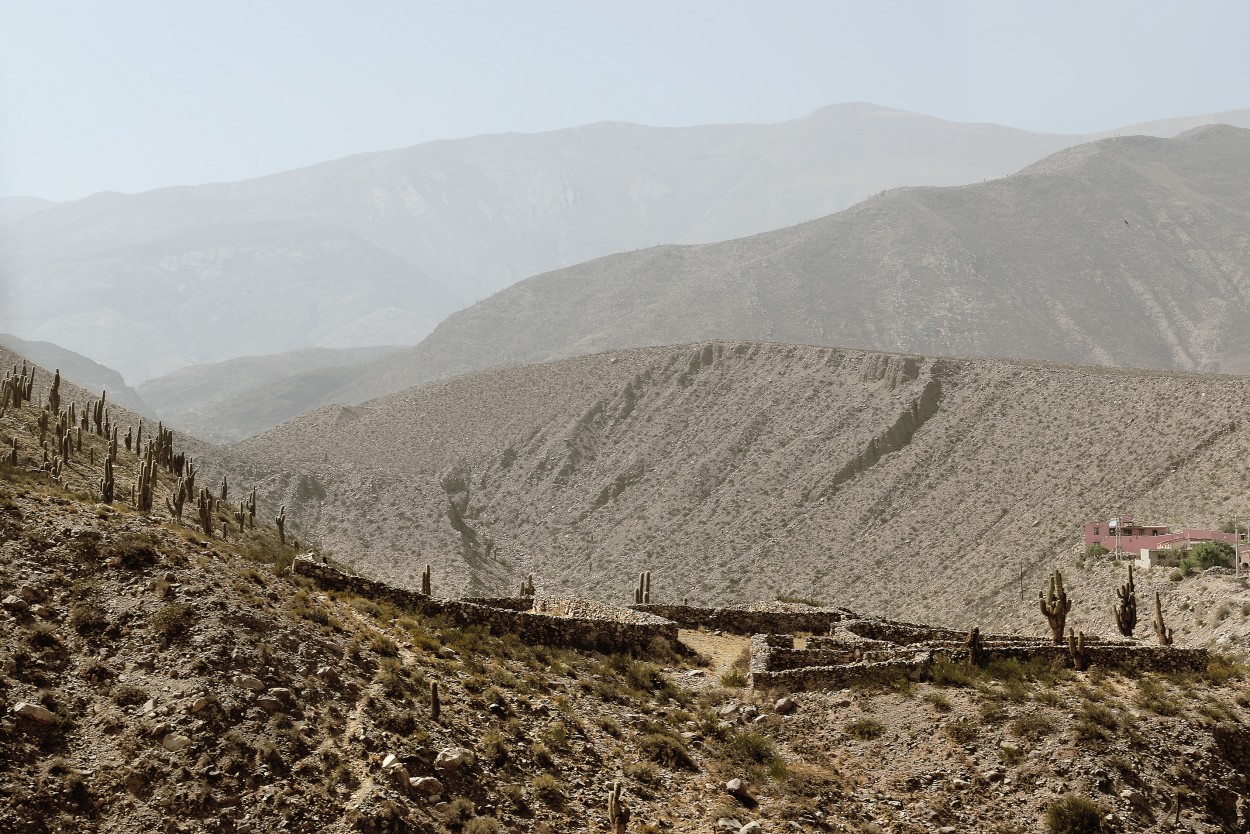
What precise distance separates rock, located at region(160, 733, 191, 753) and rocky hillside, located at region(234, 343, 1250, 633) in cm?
2883

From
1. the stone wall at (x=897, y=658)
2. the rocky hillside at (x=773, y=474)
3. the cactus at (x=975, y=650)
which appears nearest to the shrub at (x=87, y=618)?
the stone wall at (x=897, y=658)

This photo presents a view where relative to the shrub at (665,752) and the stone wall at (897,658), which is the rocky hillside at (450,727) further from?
the stone wall at (897,658)

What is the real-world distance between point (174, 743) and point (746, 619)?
641 inches

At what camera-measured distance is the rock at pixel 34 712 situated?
14.6 metres

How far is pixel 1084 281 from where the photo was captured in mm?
133625

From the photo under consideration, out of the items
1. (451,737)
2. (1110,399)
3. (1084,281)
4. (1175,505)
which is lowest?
(451,737)

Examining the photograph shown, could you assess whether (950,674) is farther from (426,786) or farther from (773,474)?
(773,474)

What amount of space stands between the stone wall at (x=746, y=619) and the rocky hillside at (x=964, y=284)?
312ft

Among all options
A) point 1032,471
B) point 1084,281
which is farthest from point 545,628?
point 1084,281

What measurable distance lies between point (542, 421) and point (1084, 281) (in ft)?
250

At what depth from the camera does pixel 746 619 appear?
2911cm

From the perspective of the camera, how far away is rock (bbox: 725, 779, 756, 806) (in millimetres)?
18469

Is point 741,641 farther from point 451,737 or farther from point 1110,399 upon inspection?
point 1110,399

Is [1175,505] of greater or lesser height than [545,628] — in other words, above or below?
above
